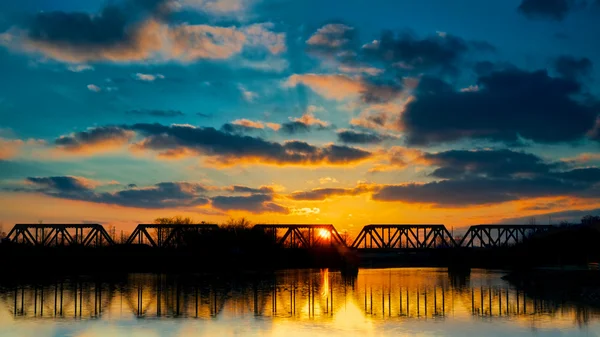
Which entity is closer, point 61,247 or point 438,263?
point 61,247

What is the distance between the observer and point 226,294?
2933 inches

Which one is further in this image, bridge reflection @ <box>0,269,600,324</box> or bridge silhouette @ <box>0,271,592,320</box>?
bridge silhouette @ <box>0,271,592,320</box>

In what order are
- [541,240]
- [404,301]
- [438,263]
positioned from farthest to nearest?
[438,263]
[541,240]
[404,301]

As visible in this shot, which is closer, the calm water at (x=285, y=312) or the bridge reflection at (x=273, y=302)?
the calm water at (x=285, y=312)

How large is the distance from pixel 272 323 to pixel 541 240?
353ft

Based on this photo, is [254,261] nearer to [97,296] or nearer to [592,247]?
[592,247]

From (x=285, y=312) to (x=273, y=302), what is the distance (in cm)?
853

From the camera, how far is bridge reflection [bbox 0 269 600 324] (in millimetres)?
55562

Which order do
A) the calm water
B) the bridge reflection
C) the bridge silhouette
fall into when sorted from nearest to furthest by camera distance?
1. the calm water
2. the bridge reflection
3. the bridge silhouette

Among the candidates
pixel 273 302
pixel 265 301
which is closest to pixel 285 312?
pixel 273 302

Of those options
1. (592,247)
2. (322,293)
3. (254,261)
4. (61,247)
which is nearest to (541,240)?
(592,247)

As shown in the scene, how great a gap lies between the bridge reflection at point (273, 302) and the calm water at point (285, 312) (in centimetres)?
9

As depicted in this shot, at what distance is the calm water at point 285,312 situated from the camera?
45594 mm

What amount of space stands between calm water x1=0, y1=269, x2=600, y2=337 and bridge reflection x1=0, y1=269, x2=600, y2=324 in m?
0.09
